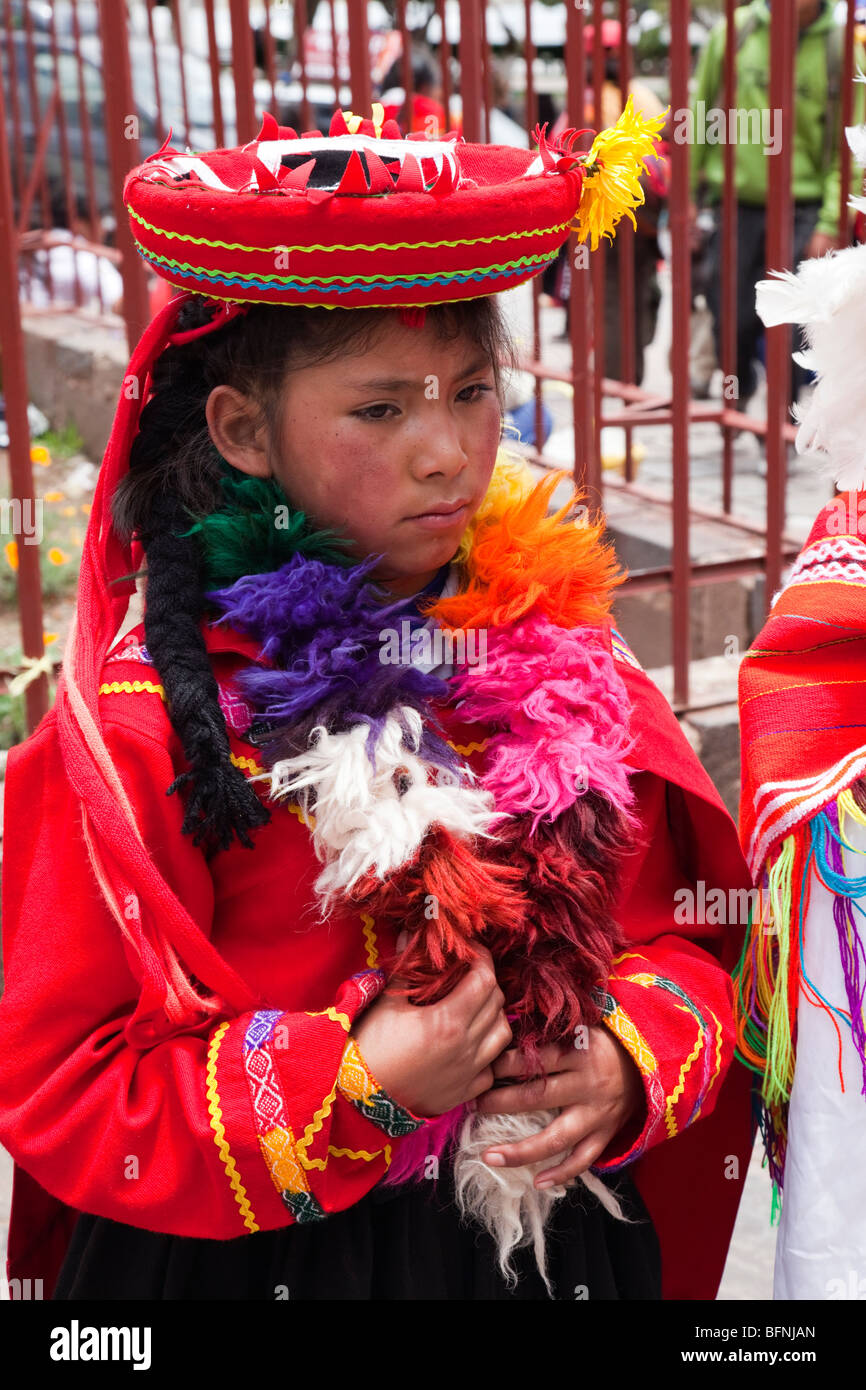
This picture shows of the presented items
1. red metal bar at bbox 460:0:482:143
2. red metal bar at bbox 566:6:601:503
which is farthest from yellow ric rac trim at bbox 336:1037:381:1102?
red metal bar at bbox 460:0:482:143

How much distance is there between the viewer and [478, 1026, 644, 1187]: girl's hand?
1.52 metres

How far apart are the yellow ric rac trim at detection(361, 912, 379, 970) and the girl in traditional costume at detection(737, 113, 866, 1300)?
0.42m

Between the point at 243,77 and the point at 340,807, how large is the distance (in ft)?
5.36

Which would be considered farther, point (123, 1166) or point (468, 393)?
point (468, 393)

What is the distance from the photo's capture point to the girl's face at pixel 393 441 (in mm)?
1496

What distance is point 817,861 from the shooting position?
5.19 ft

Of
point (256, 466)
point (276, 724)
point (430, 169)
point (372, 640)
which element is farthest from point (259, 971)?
point (430, 169)

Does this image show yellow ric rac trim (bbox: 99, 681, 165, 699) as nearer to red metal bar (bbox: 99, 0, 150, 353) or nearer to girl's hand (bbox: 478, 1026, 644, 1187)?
girl's hand (bbox: 478, 1026, 644, 1187)

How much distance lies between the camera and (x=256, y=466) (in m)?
1.58

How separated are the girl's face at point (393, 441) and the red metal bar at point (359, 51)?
1.18 meters

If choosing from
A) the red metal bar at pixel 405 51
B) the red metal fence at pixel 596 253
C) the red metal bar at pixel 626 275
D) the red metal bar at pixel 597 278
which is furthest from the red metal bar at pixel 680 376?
the red metal bar at pixel 405 51

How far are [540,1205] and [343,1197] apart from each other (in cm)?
23

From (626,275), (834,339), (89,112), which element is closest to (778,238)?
(626,275)
